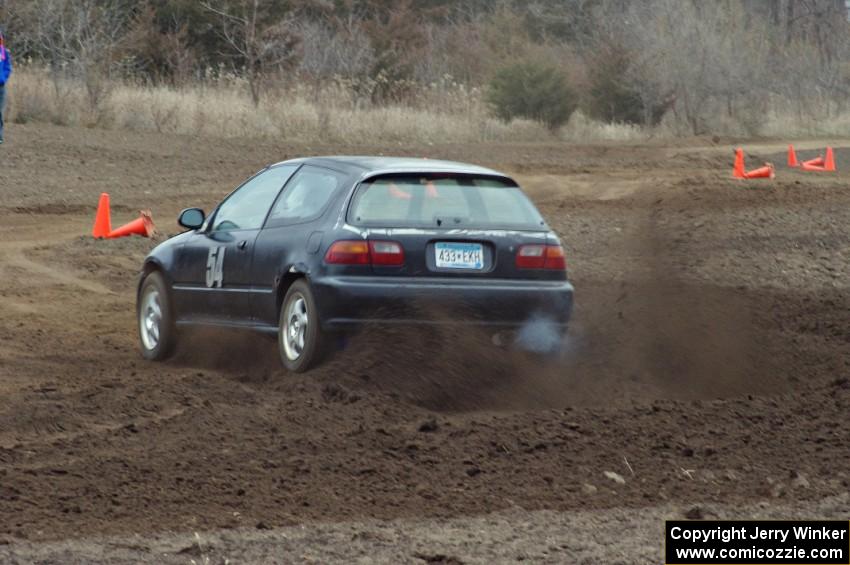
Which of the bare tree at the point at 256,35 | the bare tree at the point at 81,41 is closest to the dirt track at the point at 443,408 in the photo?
the bare tree at the point at 81,41

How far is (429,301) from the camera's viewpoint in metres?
9.19

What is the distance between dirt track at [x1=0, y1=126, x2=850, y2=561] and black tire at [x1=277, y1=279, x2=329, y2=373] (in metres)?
0.15

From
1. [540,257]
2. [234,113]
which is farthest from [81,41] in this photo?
[540,257]

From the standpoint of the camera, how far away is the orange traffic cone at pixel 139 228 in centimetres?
1729

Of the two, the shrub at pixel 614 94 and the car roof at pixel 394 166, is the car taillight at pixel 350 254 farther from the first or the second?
the shrub at pixel 614 94

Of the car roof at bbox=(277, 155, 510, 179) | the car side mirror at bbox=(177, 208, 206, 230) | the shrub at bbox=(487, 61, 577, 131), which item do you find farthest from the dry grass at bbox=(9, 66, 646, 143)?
the car roof at bbox=(277, 155, 510, 179)

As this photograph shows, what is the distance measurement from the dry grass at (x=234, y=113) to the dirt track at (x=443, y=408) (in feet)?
42.1

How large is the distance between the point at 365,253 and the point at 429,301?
0.49 metres

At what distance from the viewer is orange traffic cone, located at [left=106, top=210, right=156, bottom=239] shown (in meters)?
17.3

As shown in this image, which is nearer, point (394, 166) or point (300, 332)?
point (300, 332)

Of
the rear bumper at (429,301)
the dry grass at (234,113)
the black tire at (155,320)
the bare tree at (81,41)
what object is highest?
the bare tree at (81,41)

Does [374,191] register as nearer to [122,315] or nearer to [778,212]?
[122,315]

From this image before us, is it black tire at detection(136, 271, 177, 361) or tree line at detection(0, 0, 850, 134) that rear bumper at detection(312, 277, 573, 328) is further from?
tree line at detection(0, 0, 850, 134)

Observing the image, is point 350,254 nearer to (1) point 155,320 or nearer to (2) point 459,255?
(2) point 459,255
